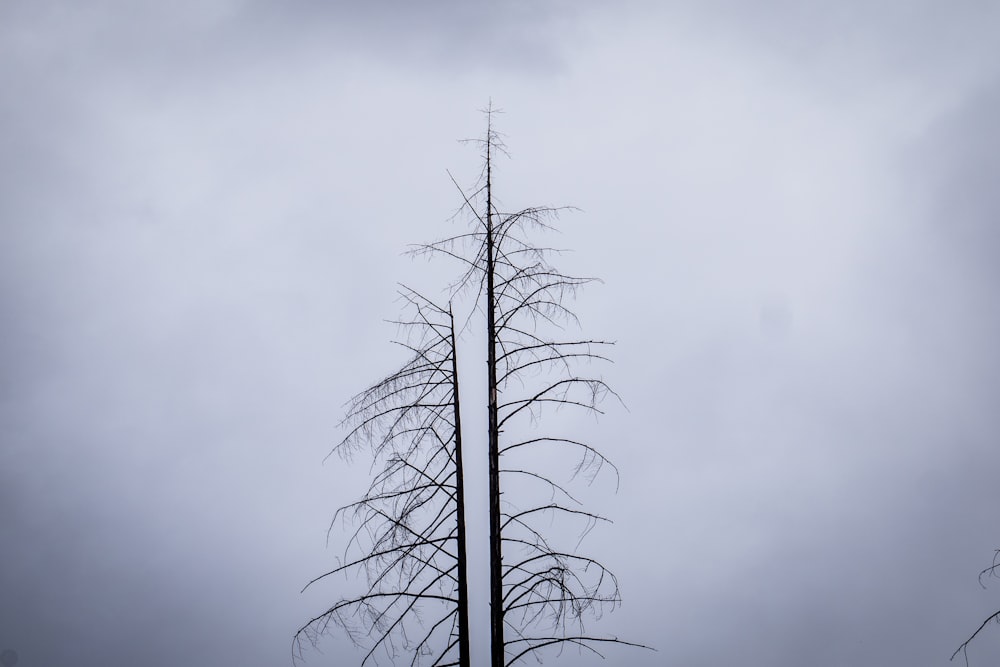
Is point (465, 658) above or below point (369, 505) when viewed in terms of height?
below

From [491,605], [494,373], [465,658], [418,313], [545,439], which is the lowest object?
[465,658]

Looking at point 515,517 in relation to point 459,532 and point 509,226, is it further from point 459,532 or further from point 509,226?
point 509,226

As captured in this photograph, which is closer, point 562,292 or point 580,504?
point 580,504

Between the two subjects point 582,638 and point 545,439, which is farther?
point 545,439

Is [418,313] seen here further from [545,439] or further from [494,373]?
[545,439]

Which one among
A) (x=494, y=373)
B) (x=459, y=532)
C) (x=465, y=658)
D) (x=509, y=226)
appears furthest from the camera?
(x=509, y=226)

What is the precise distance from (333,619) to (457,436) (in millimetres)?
1990

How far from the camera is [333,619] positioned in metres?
6.21

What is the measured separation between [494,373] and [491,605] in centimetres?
218

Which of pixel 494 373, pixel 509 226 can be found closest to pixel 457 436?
pixel 494 373

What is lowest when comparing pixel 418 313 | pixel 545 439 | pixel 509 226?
pixel 545 439

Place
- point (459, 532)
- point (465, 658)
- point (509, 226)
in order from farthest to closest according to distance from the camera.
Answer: point (509, 226) → point (459, 532) → point (465, 658)

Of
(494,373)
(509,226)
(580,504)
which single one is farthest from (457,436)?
(509,226)

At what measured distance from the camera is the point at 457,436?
6914 mm
